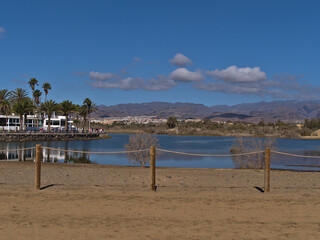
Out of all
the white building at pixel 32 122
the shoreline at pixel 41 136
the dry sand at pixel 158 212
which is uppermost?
the white building at pixel 32 122

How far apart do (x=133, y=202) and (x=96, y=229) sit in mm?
2311

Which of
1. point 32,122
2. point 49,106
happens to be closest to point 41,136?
point 49,106

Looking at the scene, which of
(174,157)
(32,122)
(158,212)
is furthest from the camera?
(32,122)

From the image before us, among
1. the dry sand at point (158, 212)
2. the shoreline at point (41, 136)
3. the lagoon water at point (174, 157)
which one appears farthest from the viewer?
the shoreline at point (41, 136)

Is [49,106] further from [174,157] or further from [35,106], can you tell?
[174,157]

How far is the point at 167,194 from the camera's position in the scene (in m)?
9.88

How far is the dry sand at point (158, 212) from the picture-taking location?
642 cm

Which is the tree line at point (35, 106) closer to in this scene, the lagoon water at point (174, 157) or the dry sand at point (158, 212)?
the lagoon water at point (174, 157)

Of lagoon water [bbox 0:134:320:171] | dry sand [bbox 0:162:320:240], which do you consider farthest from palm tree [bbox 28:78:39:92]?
dry sand [bbox 0:162:320:240]

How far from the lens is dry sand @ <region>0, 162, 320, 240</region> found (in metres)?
6.42

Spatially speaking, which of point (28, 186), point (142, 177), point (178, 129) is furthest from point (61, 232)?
point (178, 129)

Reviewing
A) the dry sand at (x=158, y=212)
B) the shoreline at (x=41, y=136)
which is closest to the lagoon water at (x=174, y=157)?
the shoreline at (x=41, y=136)

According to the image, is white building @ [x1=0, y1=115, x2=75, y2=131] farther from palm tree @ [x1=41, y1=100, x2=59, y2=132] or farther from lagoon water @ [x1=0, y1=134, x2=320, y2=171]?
lagoon water @ [x1=0, y1=134, x2=320, y2=171]

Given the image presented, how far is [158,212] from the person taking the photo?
789cm
